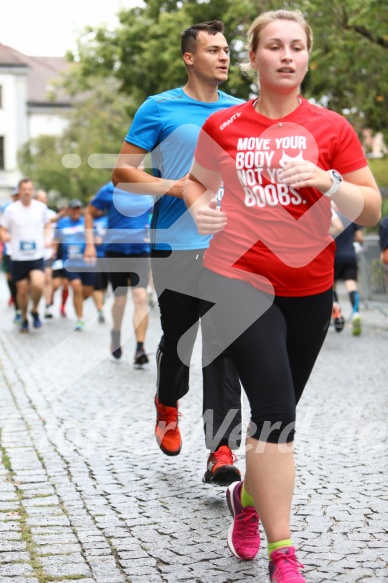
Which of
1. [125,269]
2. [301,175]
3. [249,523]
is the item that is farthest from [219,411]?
[125,269]

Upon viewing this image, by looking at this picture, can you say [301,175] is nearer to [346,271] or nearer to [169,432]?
[169,432]

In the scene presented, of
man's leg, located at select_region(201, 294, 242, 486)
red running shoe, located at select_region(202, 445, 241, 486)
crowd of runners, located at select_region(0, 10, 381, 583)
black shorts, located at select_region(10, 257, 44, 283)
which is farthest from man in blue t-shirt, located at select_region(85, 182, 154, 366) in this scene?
crowd of runners, located at select_region(0, 10, 381, 583)

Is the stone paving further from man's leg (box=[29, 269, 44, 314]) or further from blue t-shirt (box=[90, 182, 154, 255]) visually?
man's leg (box=[29, 269, 44, 314])

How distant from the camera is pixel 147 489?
531cm

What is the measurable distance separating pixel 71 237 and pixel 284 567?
1498 cm

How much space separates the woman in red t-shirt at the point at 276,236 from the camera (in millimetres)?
3621

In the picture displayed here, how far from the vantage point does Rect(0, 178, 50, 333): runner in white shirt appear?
15.5 meters

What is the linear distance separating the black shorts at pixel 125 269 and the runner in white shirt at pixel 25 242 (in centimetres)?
408

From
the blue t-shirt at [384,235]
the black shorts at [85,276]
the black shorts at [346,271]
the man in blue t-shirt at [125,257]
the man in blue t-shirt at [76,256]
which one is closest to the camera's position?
the blue t-shirt at [384,235]

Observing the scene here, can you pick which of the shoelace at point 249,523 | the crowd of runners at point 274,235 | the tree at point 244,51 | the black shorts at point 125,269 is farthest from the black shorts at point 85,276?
the shoelace at point 249,523

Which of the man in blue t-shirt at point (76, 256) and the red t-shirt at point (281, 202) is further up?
the red t-shirt at point (281, 202)

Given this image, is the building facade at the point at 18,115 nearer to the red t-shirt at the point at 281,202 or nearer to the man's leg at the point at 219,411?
the man's leg at the point at 219,411

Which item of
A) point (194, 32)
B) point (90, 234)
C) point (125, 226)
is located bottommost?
point (90, 234)

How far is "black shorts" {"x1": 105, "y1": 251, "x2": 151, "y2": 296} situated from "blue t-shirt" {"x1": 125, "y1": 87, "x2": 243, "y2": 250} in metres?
5.80
